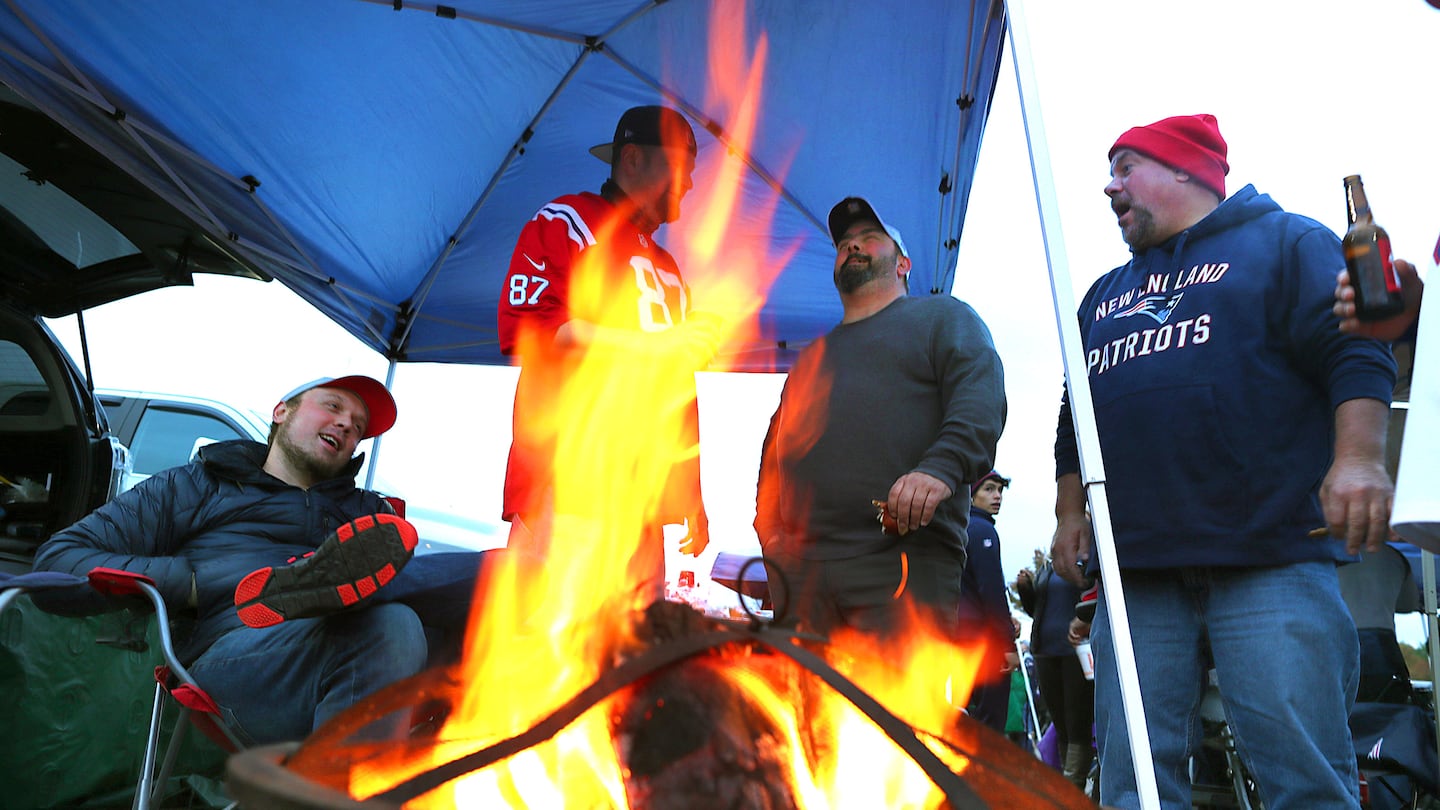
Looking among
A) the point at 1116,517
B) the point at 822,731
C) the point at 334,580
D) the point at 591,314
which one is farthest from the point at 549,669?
the point at 1116,517

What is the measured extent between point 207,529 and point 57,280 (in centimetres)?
245

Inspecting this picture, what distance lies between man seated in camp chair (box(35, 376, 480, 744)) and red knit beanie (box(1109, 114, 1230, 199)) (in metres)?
2.03

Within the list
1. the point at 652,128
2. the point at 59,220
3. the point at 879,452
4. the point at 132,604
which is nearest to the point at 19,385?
the point at 59,220

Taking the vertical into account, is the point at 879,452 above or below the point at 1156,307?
below

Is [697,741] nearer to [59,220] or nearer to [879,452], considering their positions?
[879,452]

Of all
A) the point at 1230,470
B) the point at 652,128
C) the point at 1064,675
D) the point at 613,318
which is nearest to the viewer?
the point at 1230,470

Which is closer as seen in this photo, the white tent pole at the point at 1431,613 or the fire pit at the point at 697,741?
the fire pit at the point at 697,741

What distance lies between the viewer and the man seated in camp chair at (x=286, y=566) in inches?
68.9

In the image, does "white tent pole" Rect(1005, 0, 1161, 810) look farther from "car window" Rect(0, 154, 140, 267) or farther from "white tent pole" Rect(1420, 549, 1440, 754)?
"car window" Rect(0, 154, 140, 267)

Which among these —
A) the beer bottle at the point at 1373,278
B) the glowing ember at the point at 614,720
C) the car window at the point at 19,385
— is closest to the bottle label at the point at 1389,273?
the beer bottle at the point at 1373,278

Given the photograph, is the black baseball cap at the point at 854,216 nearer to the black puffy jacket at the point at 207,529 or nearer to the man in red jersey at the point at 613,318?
the man in red jersey at the point at 613,318

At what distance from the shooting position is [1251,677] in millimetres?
1775

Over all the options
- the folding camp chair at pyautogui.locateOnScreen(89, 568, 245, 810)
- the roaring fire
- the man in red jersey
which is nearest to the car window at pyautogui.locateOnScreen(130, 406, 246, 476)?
the folding camp chair at pyautogui.locateOnScreen(89, 568, 245, 810)

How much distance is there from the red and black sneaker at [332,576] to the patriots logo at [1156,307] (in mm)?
1771
